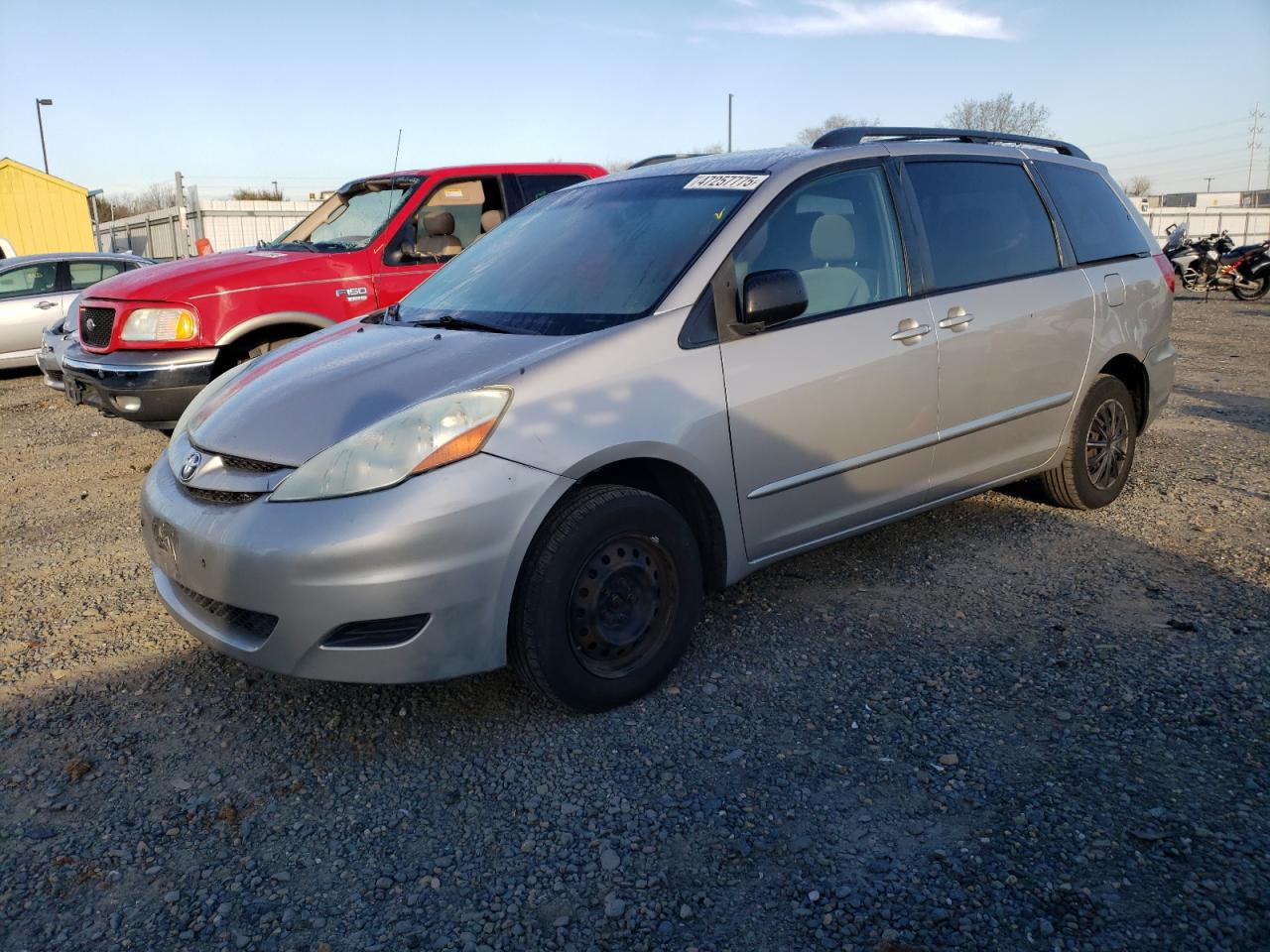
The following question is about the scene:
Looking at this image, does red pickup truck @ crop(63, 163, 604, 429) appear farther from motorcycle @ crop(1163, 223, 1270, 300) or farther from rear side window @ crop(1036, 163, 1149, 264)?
motorcycle @ crop(1163, 223, 1270, 300)

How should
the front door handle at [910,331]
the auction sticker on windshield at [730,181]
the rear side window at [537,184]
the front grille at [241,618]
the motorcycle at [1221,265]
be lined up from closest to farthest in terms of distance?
the front grille at [241,618], the auction sticker on windshield at [730,181], the front door handle at [910,331], the rear side window at [537,184], the motorcycle at [1221,265]

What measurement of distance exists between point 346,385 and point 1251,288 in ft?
A: 65.1

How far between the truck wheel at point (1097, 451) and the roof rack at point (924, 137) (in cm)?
122

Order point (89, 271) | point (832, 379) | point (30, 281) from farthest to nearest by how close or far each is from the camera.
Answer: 1. point (89, 271)
2. point (30, 281)
3. point (832, 379)

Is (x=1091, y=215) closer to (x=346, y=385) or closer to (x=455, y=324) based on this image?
(x=455, y=324)

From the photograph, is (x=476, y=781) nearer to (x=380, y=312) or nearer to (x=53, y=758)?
(x=53, y=758)

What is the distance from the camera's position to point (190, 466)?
3.19 meters

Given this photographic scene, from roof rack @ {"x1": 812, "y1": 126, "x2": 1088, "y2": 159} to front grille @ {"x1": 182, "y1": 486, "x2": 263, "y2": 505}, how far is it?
102 inches

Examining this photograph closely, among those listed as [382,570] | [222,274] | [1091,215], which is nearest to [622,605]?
[382,570]

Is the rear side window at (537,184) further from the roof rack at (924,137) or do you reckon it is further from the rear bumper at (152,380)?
the roof rack at (924,137)

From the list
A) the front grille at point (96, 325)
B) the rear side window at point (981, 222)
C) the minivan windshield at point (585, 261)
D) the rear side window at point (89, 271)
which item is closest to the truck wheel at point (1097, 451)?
the rear side window at point (981, 222)

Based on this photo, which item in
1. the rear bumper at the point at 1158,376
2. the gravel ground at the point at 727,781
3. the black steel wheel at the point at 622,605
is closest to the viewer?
the gravel ground at the point at 727,781

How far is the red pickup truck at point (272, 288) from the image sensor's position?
607 centimetres

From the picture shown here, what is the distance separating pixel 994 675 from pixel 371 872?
208cm
